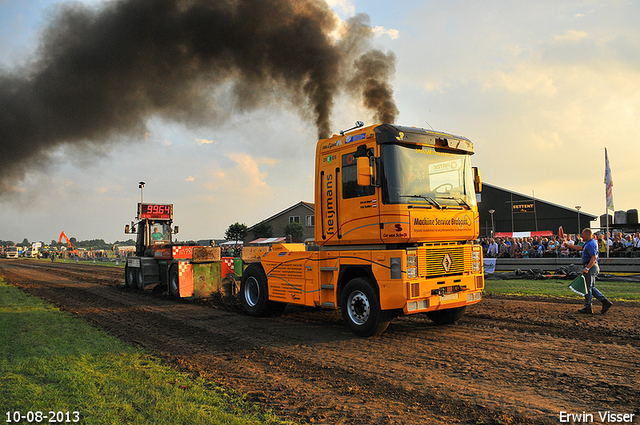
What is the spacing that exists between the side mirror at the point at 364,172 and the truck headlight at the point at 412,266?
1369 mm

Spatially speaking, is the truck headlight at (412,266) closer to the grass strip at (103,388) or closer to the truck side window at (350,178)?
the truck side window at (350,178)

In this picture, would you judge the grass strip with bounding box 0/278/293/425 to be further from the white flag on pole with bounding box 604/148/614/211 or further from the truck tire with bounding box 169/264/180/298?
the white flag on pole with bounding box 604/148/614/211

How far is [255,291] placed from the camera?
9906mm

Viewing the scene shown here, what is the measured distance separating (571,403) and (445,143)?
15.1ft

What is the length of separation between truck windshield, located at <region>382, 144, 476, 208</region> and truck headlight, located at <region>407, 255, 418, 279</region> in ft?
2.96

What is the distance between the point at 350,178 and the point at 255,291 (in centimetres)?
→ 400

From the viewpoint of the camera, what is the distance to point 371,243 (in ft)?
23.6

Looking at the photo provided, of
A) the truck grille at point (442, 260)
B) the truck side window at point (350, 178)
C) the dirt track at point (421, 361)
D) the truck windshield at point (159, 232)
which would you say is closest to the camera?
the dirt track at point (421, 361)

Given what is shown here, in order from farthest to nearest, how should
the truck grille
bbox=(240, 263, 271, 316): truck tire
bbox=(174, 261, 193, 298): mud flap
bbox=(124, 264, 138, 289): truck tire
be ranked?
bbox=(124, 264, 138, 289): truck tire, bbox=(174, 261, 193, 298): mud flap, bbox=(240, 263, 271, 316): truck tire, the truck grille

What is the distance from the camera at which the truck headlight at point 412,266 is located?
21.8 ft

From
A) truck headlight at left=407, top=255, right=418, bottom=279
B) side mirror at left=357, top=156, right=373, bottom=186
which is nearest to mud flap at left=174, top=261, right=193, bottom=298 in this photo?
side mirror at left=357, top=156, right=373, bottom=186

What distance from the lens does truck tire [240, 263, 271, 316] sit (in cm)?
953

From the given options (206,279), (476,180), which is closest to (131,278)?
(206,279)

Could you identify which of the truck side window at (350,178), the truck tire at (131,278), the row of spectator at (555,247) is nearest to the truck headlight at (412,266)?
the truck side window at (350,178)
